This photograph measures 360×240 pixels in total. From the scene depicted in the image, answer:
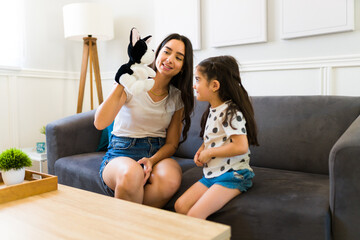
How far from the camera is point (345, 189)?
3.41 ft

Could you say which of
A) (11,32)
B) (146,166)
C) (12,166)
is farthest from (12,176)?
(11,32)

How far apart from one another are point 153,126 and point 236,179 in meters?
0.53

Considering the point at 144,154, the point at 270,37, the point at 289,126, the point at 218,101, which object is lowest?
the point at 144,154

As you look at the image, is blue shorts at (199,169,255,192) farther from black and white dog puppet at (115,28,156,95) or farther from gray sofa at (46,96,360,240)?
black and white dog puppet at (115,28,156,95)

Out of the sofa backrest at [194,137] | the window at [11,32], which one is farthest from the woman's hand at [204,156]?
the window at [11,32]

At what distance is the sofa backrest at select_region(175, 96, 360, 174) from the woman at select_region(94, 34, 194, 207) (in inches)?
17.6

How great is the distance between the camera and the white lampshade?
264 cm

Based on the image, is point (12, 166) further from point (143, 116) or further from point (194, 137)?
point (194, 137)

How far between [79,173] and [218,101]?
33.8 inches

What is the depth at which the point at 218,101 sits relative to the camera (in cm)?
142

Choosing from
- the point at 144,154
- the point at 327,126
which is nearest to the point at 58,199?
the point at 144,154

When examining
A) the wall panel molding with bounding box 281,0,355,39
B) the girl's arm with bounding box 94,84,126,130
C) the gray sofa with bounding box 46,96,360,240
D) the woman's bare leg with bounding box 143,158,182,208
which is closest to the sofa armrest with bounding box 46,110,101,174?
the gray sofa with bounding box 46,96,360,240

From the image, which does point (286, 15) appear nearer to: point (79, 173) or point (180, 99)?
point (180, 99)

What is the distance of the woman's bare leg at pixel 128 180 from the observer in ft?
4.25
